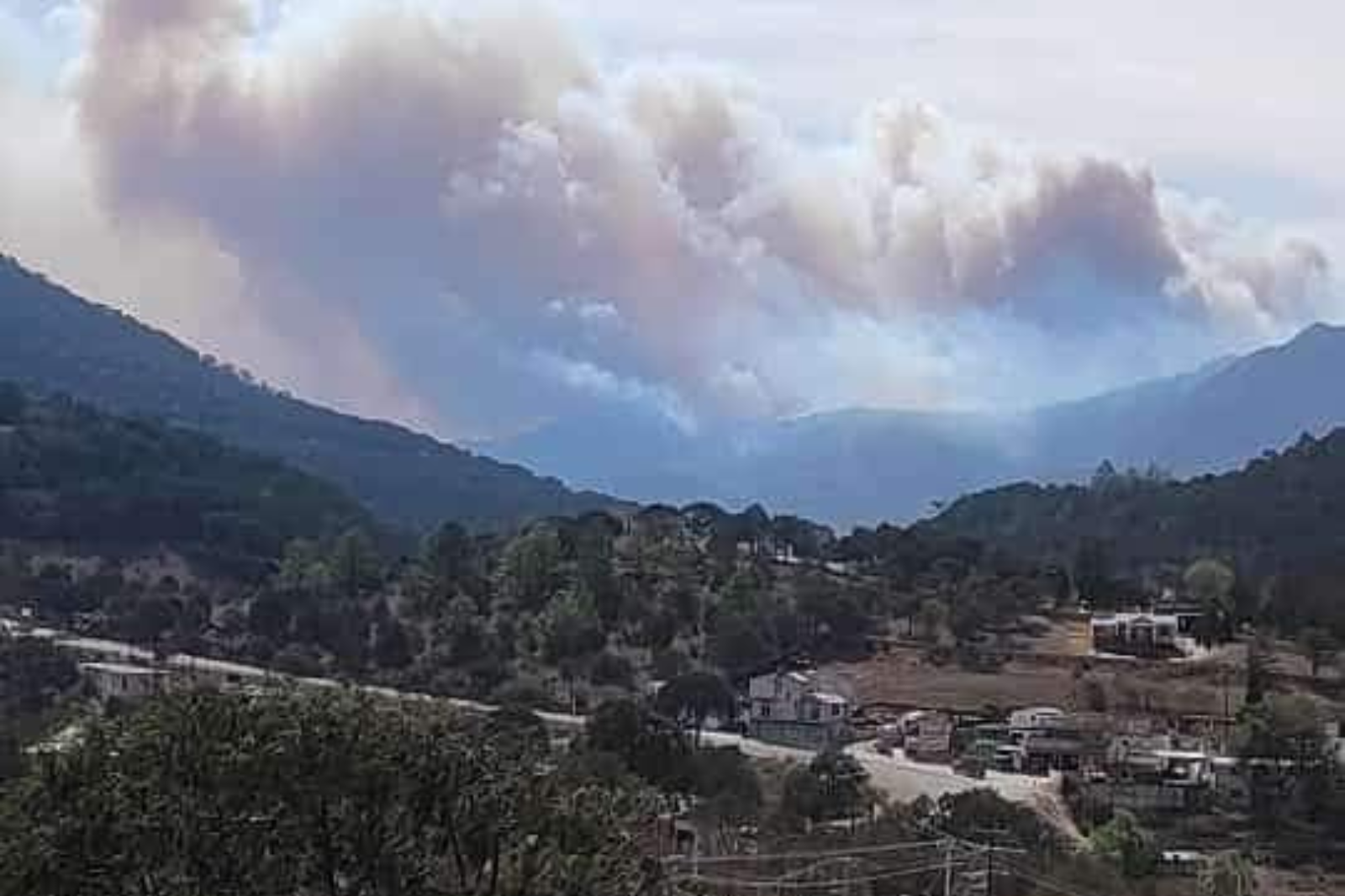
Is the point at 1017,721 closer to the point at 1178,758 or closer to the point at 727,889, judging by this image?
the point at 1178,758

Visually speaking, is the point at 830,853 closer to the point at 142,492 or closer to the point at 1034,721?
the point at 1034,721

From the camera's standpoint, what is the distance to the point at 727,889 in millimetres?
27719

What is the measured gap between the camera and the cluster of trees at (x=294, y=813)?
1384 centimetres

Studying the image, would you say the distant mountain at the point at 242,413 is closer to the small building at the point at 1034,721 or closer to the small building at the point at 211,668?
the small building at the point at 211,668

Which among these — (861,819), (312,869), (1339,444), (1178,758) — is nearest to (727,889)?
(861,819)

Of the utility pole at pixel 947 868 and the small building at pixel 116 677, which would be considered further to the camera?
the small building at pixel 116 677

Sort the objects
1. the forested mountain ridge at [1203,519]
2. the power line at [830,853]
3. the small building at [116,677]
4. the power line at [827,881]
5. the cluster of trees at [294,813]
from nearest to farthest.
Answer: the cluster of trees at [294,813] → the power line at [827,881] → the power line at [830,853] → the small building at [116,677] → the forested mountain ridge at [1203,519]

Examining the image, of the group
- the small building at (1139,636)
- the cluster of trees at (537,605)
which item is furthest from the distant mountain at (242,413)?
the small building at (1139,636)

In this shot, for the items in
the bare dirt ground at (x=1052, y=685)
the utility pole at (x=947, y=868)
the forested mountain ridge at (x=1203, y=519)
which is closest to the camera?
the utility pole at (x=947, y=868)

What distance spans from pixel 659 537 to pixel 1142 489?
33214 mm

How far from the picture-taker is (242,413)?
120750 millimetres

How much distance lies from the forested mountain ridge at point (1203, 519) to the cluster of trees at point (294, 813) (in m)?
54.5

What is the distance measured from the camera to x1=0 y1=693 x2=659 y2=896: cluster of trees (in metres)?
13.8

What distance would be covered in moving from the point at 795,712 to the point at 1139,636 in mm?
11928
